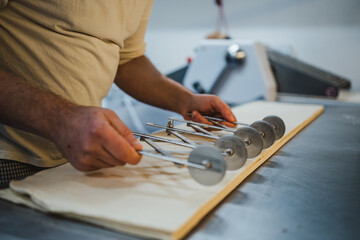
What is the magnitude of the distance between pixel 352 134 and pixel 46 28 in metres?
1.17

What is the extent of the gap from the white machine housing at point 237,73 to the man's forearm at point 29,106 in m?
1.56

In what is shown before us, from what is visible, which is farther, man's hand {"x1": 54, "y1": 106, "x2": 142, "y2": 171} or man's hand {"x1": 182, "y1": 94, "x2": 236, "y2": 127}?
man's hand {"x1": 182, "y1": 94, "x2": 236, "y2": 127}

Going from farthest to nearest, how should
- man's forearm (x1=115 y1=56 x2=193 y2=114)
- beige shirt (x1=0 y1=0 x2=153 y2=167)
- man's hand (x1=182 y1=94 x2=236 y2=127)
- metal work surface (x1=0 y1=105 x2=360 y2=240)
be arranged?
1. man's forearm (x1=115 y1=56 x2=193 y2=114)
2. man's hand (x1=182 y1=94 x2=236 y2=127)
3. beige shirt (x1=0 y1=0 x2=153 y2=167)
4. metal work surface (x1=0 y1=105 x2=360 y2=240)

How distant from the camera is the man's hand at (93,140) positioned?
0.68 metres

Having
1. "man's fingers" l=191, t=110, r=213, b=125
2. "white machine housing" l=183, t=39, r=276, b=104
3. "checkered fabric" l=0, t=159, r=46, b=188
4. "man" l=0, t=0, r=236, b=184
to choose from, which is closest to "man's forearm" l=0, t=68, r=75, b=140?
"man" l=0, t=0, r=236, b=184

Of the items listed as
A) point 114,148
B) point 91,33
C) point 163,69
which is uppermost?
point 91,33

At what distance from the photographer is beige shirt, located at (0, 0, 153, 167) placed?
954mm

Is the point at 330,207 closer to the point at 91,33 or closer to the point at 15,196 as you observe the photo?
the point at 15,196

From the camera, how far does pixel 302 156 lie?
40.9 inches

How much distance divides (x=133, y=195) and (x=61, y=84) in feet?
1.61

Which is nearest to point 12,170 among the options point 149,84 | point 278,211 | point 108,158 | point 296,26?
point 108,158

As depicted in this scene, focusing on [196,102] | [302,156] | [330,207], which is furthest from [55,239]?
[196,102]

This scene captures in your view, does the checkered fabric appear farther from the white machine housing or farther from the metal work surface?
the white machine housing

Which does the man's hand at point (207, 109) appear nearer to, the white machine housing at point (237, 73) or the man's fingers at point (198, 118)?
the man's fingers at point (198, 118)
